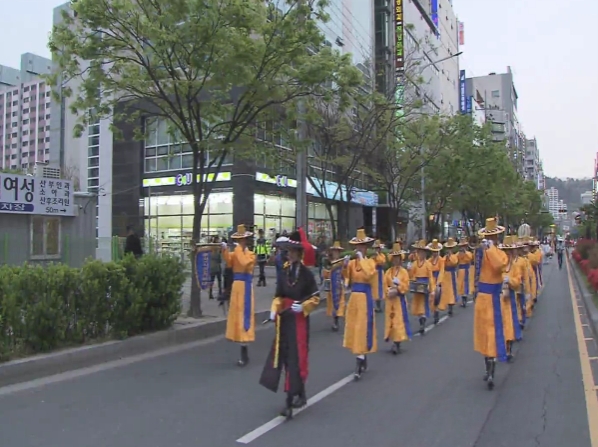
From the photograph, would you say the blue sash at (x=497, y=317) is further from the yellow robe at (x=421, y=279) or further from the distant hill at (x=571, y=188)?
the distant hill at (x=571, y=188)

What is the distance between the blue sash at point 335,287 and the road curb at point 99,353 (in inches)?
100

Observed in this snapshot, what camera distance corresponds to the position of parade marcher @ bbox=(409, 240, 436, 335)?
38.4 feet

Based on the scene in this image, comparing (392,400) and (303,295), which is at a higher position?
(303,295)

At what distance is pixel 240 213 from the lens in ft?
98.0

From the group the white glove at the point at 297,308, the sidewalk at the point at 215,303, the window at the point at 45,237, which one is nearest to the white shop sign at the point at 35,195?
the window at the point at 45,237

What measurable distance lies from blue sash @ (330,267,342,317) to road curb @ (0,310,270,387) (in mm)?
2550

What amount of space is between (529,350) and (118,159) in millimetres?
29677

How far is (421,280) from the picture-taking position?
12047 millimetres

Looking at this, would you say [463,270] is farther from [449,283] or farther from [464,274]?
[449,283]

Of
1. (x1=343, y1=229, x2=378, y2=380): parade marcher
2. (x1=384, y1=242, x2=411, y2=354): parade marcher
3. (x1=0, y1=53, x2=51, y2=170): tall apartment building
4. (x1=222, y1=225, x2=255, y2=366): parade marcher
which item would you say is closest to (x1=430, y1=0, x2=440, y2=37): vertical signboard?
(x1=384, y1=242, x2=411, y2=354): parade marcher

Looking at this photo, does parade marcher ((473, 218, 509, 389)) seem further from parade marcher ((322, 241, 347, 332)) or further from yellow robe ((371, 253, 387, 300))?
yellow robe ((371, 253, 387, 300))

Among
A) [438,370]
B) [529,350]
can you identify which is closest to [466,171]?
[529,350]

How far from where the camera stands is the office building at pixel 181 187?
30188 mm

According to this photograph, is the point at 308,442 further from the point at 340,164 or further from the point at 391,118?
the point at 391,118
